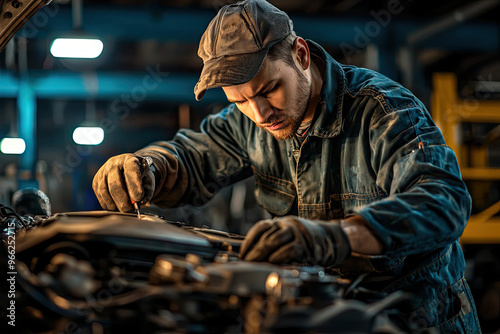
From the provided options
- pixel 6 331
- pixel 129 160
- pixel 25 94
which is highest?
pixel 25 94

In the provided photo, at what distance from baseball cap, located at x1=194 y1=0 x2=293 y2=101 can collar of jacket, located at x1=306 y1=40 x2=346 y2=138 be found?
21cm

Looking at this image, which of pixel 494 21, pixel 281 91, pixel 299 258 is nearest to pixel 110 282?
pixel 299 258

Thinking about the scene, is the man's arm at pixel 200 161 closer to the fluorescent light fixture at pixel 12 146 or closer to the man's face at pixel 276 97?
the man's face at pixel 276 97

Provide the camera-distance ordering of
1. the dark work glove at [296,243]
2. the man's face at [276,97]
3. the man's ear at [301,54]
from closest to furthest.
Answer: the dark work glove at [296,243] → the man's face at [276,97] → the man's ear at [301,54]

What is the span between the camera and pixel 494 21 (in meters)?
5.68

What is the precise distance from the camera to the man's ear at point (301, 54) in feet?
5.08

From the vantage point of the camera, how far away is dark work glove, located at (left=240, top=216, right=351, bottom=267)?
0.96 meters

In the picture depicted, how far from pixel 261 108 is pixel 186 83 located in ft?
18.5

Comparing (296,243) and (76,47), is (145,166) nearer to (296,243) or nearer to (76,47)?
(296,243)

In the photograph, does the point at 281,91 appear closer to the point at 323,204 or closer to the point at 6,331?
the point at 323,204

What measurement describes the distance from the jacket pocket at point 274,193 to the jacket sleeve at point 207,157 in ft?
0.31

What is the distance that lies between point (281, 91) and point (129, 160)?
0.48m

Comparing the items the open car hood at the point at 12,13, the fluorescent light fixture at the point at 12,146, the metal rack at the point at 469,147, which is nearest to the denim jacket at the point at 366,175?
the open car hood at the point at 12,13

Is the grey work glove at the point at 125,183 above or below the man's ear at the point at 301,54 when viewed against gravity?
below
